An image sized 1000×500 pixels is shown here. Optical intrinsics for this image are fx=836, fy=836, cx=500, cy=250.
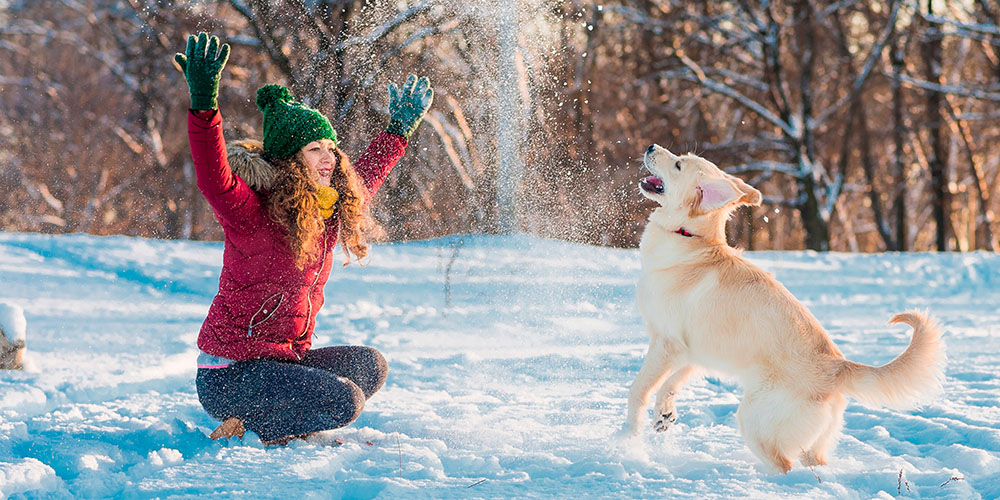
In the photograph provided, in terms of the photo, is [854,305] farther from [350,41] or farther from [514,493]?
[514,493]

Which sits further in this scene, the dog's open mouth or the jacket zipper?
the dog's open mouth

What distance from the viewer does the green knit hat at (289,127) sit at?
3.40m

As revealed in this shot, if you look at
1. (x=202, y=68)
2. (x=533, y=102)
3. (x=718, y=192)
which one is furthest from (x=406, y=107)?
(x=533, y=102)

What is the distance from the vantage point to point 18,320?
490 centimetres

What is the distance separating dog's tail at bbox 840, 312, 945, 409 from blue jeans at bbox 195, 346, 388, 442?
193cm

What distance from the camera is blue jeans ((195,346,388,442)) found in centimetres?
329

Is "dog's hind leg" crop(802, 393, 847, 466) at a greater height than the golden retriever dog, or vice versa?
the golden retriever dog

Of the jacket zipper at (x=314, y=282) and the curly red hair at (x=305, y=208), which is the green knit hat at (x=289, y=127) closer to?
the curly red hair at (x=305, y=208)

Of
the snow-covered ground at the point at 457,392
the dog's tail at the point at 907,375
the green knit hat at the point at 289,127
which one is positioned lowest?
the snow-covered ground at the point at 457,392

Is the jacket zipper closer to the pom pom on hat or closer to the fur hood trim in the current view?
the fur hood trim

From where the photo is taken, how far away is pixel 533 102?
25.7 ft

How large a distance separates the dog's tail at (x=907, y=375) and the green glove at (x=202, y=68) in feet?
8.07

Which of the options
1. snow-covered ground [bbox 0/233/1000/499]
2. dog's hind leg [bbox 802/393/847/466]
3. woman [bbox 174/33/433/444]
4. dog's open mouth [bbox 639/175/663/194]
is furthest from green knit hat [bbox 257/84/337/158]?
dog's hind leg [bbox 802/393/847/466]

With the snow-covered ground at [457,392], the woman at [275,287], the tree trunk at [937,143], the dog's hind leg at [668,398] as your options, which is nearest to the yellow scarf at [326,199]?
the woman at [275,287]
